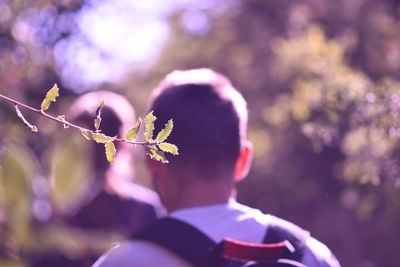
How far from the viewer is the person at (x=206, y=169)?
5.60ft

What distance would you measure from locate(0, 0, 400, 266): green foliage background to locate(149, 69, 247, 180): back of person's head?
495 mm

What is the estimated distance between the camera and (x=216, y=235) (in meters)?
1.70

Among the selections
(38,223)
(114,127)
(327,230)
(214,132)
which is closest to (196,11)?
(327,230)

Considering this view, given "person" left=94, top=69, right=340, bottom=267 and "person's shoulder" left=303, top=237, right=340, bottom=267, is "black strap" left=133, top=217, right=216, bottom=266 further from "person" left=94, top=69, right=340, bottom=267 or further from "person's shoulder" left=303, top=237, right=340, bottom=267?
"person's shoulder" left=303, top=237, right=340, bottom=267

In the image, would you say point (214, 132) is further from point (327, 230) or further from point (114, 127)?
point (327, 230)

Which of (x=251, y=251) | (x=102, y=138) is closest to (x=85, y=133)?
(x=102, y=138)

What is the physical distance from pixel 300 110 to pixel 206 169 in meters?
1.35

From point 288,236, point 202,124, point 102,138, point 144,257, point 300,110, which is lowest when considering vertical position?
point 144,257

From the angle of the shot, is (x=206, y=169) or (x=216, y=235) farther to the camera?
(x=206, y=169)

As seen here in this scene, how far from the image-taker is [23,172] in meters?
0.45

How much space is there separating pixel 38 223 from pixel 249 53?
1200cm

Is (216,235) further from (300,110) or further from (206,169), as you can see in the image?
(300,110)

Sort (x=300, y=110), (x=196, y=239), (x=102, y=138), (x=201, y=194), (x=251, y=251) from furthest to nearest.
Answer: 1. (x=300, y=110)
2. (x=201, y=194)
3. (x=196, y=239)
4. (x=251, y=251)
5. (x=102, y=138)

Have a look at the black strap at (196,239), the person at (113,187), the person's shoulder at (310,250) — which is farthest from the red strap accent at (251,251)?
the person at (113,187)
